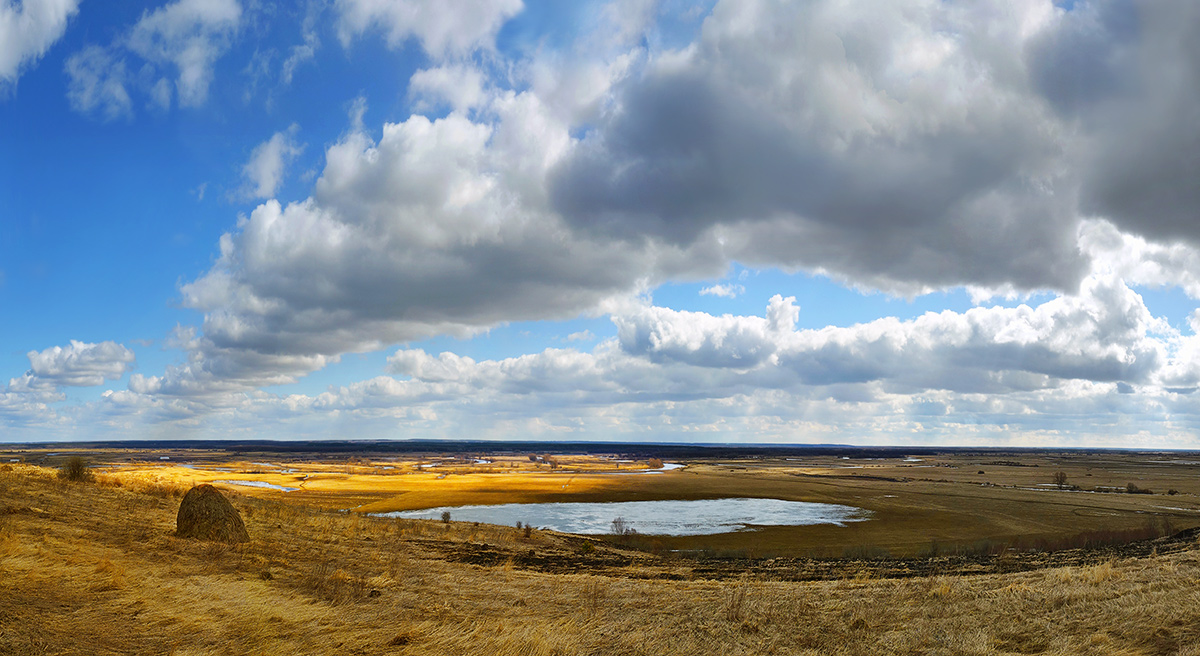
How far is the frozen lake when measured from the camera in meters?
53.6

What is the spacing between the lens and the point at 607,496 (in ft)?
271

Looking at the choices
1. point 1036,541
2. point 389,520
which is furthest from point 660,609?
point 1036,541

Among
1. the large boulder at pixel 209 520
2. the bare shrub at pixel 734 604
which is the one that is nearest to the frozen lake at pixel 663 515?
the large boulder at pixel 209 520

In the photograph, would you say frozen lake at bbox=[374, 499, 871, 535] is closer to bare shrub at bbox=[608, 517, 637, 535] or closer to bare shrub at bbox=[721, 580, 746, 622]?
bare shrub at bbox=[608, 517, 637, 535]

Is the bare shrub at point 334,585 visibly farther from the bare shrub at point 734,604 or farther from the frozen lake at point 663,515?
the frozen lake at point 663,515

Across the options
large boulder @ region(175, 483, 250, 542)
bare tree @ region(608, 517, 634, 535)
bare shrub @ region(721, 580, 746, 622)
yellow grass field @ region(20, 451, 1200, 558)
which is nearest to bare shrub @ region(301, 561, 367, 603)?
large boulder @ region(175, 483, 250, 542)

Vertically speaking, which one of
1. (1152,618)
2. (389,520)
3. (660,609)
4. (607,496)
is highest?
(1152,618)

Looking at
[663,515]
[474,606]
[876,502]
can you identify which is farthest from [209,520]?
[876,502]

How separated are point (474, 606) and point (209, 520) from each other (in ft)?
37.3

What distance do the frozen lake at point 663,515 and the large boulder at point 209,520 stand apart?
31022mm

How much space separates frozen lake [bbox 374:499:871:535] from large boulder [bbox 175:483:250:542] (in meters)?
31.0

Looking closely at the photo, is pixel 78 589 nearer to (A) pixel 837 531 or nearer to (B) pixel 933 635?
(B) pixel 933 635

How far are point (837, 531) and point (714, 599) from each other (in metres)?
39.1

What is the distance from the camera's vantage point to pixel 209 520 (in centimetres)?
2067
